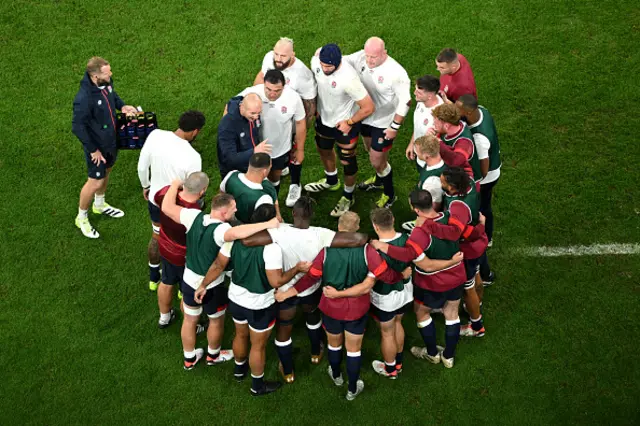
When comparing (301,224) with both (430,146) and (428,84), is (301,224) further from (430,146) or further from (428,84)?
(428,84)

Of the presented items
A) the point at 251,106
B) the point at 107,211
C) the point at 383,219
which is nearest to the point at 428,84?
the point at 251,106

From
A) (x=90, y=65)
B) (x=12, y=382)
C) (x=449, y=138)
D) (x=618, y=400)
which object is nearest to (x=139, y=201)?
(x=90, y=65)

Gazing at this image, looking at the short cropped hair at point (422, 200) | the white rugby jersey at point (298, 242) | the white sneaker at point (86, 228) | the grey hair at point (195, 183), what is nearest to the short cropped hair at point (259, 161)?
the grey hair at point (195, 183)

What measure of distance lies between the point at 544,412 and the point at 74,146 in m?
6.30

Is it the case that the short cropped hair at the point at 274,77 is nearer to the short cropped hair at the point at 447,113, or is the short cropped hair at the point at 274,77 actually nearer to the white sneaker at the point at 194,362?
the short cropped hair at the point at 447,113

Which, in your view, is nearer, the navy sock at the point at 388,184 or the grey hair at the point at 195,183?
the grey hair at the point at 195,183

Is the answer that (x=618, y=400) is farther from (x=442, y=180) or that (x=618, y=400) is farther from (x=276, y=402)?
(x=276, y=402)

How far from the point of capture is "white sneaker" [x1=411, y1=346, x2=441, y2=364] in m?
6.70

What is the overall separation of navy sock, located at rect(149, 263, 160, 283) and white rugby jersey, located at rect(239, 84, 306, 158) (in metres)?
1.71

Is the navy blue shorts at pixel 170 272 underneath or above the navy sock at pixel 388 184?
above

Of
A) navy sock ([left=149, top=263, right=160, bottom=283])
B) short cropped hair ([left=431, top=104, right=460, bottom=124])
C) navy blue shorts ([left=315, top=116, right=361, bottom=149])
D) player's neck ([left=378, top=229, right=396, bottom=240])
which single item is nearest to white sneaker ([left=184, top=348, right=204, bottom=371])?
navy sock ([left=149, top=263, right=160, bottom=283])

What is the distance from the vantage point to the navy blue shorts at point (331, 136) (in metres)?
7.84

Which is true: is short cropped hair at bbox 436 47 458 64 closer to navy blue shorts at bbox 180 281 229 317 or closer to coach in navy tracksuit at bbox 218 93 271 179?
coach in navy tracksuit at bbox 218 93 271 179

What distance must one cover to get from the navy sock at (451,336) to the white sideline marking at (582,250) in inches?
64.6
